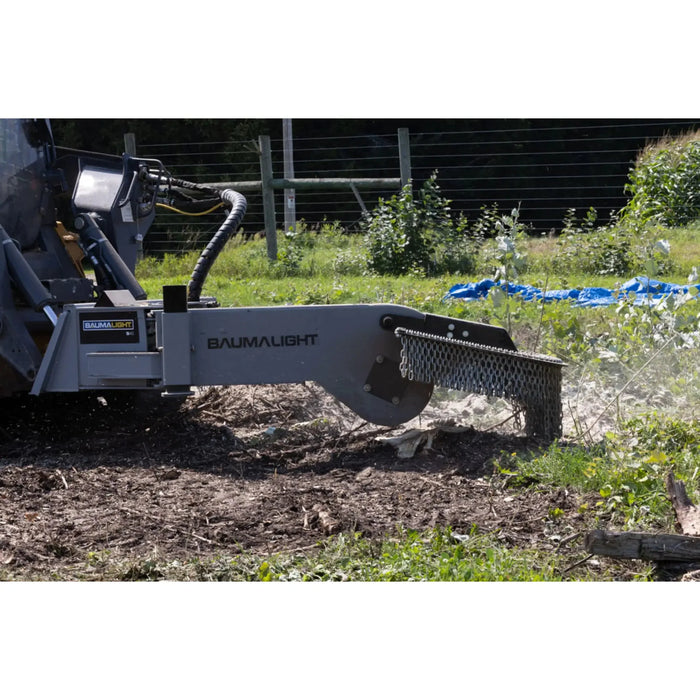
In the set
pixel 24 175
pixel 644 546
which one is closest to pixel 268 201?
pixel 24 175

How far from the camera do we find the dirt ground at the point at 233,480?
4137 mm

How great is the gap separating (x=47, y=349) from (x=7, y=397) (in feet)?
1.89

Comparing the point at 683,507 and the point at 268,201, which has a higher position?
the point at 268,201

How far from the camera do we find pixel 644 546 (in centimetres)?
361

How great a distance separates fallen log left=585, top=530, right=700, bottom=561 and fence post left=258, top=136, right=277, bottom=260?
9.91 m

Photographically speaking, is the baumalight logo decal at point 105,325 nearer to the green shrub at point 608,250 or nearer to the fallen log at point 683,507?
the fallen log at point 683,507

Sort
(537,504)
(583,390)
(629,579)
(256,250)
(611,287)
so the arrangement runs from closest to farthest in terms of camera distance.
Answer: (629,579), (537,504), (583,390), (611,287), (256,250)

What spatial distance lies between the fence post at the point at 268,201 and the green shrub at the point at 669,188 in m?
4.53

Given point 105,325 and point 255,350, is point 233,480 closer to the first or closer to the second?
point 255,350

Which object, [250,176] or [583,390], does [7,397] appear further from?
[250,176]

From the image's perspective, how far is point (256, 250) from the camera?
528 inches

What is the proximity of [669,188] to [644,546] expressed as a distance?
9.57 m

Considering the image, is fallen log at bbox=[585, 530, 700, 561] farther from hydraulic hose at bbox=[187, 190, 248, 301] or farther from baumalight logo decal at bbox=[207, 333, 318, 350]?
hydraulic hose at bbox=[187, 190, 248, 301]

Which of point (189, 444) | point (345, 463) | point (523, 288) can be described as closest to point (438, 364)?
point (345, 463)
